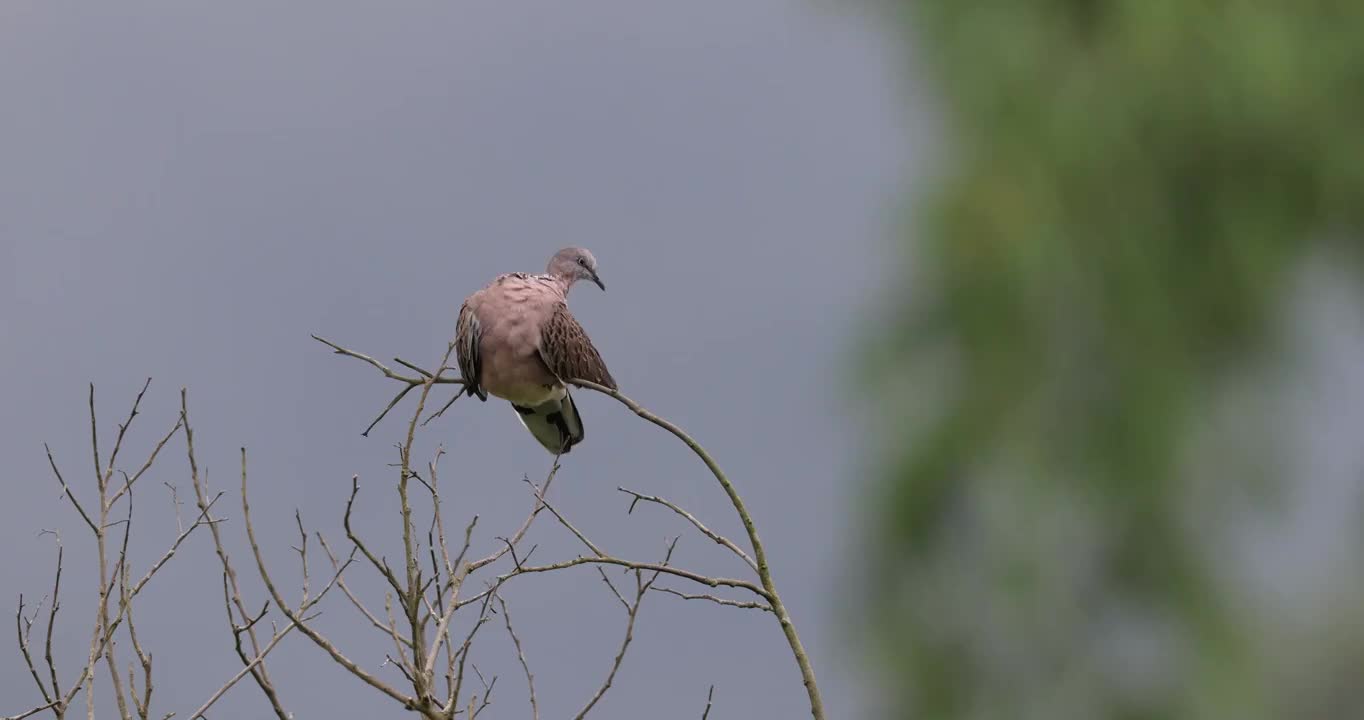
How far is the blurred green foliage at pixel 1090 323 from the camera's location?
5.48 feet

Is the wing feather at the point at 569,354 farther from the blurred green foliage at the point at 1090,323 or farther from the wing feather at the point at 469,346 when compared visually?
the blurred green foliage at the point at 1090,323

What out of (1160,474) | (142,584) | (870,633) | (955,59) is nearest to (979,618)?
(870,633)

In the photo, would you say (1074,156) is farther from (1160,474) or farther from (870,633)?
(870,633)

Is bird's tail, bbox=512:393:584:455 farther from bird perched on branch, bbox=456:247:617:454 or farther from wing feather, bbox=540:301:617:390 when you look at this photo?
wing feather, bbox=540:301:617:390

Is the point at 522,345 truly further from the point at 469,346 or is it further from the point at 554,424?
the point at 554,424

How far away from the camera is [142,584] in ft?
10.0

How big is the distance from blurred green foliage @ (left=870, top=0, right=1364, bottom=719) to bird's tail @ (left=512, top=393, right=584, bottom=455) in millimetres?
1945

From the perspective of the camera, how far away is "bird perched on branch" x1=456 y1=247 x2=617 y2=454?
338cm

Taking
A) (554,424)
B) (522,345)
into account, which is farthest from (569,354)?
(554,424)

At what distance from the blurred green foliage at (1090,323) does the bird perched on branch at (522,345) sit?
1.63 metres

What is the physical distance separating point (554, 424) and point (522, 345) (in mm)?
414

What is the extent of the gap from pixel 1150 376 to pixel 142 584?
7.50ft

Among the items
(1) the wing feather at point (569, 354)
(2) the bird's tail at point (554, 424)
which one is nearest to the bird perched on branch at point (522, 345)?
(1) the wing feather at point (569, 354)

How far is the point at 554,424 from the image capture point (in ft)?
12.2
